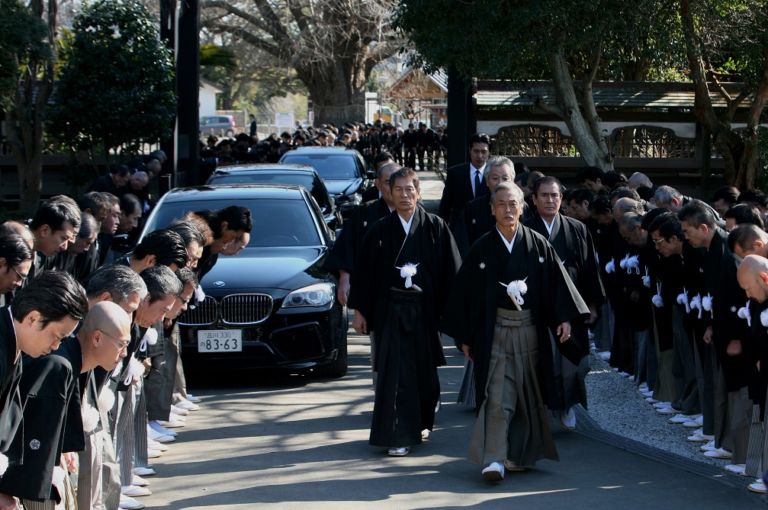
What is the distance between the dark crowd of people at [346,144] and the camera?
2980 cm

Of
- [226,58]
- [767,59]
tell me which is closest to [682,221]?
[767,59]

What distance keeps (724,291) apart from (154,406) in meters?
3.86

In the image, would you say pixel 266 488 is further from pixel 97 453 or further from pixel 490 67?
pixel 490 67

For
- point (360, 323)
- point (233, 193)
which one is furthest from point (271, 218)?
point (360, 323)

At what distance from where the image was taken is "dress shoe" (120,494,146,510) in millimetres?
6691

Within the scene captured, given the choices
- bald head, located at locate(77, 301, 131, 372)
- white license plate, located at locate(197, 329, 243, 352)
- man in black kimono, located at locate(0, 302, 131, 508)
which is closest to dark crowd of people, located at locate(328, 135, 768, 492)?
white license plate, located at locate(197, 329, 243, 352)

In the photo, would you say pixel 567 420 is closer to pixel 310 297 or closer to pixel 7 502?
pixel 310 297

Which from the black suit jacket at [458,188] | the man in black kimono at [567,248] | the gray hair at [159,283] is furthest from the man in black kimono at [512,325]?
the black suit jacket at [458,188]

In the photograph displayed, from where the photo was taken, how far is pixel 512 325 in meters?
7.43

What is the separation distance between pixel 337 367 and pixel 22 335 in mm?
6193

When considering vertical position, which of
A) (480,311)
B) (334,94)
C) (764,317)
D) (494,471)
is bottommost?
(494,471)

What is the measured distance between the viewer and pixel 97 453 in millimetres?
5738

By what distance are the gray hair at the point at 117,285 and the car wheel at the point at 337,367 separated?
186 inches

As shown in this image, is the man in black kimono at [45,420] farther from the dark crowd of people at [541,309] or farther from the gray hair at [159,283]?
the dark crowd of people at [541,309]
